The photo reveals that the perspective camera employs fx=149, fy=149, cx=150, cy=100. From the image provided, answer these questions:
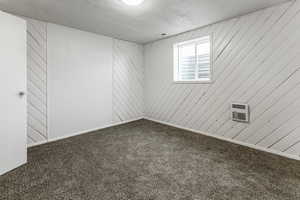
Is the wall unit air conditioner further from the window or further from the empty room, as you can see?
the window

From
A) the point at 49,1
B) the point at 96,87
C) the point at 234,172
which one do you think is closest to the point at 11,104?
the point at 49,1

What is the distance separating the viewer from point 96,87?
3607 millimetres

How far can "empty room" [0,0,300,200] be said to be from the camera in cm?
177

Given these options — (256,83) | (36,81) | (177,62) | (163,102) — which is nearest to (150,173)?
(256,83)

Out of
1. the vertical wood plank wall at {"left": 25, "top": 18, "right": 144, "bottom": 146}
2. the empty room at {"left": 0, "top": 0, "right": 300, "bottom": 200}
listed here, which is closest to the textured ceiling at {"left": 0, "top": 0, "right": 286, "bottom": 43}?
the empty room at {"left": 0, "top": 0, "right": 300, "bottom": 200}

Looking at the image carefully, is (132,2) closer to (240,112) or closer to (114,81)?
(114,81)

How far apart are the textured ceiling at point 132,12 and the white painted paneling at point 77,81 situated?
12.8 inches

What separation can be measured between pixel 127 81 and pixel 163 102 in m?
1.19

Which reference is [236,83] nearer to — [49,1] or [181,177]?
[181,177]

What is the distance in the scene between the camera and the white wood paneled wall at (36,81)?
2.69 meters

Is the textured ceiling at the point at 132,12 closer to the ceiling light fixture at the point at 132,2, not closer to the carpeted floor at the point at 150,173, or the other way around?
the ceiling light fixture at the point at 132,2

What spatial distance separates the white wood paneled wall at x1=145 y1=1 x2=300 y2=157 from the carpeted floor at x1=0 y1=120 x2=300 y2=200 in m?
0.35

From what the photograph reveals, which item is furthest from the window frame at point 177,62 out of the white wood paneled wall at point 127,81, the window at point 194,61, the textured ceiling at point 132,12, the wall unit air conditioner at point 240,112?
the white wood paneled wall at point 127,81

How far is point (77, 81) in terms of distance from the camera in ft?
10.8
